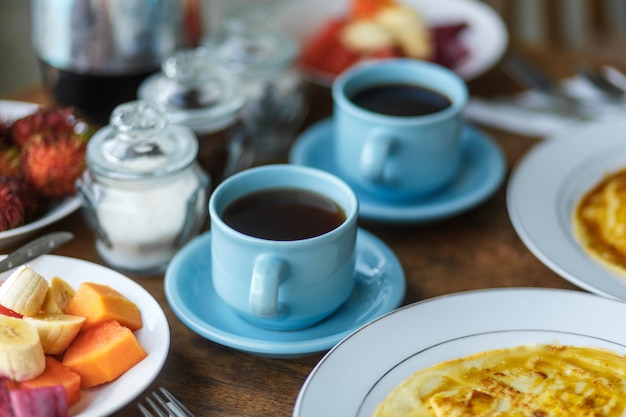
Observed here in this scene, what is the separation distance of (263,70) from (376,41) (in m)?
0.26

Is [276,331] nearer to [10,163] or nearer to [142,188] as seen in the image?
[142,188]

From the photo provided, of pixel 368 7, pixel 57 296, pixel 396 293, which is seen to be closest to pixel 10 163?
pixel 57 296

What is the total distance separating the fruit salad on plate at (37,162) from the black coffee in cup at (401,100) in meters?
0.38

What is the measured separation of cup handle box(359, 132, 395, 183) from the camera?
0.99 m

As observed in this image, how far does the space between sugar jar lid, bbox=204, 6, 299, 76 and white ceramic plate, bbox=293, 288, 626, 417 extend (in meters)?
0.48

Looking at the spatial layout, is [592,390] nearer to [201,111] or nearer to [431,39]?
[201,111]

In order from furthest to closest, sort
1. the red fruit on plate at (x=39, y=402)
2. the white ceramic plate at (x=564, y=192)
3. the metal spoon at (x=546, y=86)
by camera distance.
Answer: the metal spoon at (x=546, y=86), the white ceramic plate at (x=564, y=192), the red fruit on plate at (x=39, y=402)

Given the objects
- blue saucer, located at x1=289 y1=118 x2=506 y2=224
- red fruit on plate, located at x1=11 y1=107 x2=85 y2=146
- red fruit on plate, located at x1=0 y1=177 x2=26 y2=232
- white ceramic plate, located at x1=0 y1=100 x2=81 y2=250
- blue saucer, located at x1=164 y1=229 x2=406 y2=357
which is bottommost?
blue saucer, located at x1=289 y1=118 x2=506 y2=224

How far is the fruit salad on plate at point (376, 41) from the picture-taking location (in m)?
1.32

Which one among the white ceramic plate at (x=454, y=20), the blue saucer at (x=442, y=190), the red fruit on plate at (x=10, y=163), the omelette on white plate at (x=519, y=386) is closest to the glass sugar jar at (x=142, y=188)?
the red fruit on plate at (x=10, y=163)

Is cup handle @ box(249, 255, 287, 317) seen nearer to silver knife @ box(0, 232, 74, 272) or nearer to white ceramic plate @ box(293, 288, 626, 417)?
white ceramic plate @ box(293, 288, 626, 417)

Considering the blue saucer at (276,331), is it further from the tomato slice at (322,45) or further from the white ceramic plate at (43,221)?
the tomato slice at (322,45)

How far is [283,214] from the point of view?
0.86m

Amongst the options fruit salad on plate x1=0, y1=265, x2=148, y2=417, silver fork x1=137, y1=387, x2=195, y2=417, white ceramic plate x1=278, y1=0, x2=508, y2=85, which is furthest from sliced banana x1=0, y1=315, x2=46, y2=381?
Answer: white ceramic plate x1=278, y1=0, x2=508, y2=85
